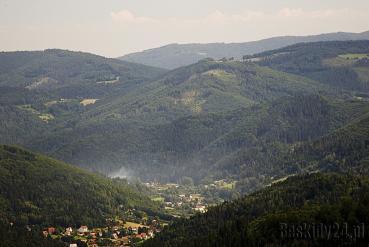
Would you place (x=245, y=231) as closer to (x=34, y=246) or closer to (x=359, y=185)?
(x=359, y=185)

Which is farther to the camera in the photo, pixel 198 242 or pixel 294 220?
pixel 198 242

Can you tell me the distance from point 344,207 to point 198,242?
36312 mm

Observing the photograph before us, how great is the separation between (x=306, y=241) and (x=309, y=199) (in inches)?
1999

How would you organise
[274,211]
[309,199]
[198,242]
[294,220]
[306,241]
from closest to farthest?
[306,241], [294,220], [198,242], [274,211], [309,199]

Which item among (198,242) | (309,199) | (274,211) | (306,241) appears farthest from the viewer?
(309,199)

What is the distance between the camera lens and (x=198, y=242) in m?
171

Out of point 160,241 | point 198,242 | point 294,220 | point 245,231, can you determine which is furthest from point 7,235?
point 294,220

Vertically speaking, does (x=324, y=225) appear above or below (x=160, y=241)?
above

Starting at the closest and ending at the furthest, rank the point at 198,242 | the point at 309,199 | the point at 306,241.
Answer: the point at 306,241, the point at 198,242, the point at 309,199

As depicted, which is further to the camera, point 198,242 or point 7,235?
point 7,235

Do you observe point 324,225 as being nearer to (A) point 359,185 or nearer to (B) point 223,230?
(B) point 223,230

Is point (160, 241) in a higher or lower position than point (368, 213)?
lower

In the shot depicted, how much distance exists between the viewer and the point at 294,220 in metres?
159

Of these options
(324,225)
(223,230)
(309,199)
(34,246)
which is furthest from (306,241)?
(34,246)
